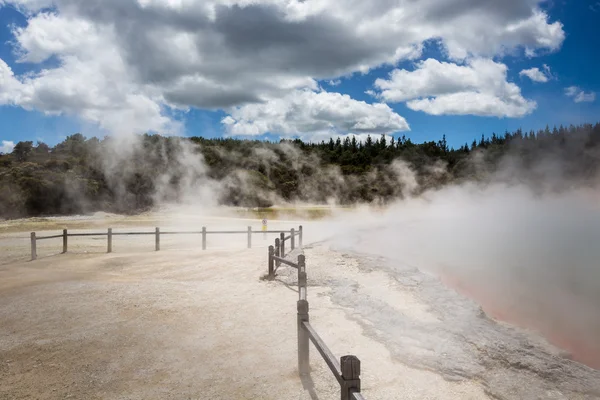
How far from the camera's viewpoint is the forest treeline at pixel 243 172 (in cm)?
3241

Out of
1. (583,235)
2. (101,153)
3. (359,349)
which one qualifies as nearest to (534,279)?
(359,349)

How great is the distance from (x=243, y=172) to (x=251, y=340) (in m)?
34.6

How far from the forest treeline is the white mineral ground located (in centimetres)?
2529

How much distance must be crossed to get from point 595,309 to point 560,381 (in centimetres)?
568

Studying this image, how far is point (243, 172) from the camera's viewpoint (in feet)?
130

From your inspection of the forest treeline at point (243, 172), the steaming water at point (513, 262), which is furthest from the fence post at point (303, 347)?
the forest treeline at point (243, 172)

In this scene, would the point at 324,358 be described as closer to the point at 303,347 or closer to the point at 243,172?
the point at 303,347

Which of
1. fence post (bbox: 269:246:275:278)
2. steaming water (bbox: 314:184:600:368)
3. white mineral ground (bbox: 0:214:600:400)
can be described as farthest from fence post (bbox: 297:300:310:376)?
fence post (bbox: 269:246:275:278)

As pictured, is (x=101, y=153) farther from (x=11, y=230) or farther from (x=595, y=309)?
(x=595, y=309)

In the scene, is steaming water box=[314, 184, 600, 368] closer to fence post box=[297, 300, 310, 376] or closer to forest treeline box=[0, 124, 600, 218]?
fence post box=[297, 300, 310, 376]

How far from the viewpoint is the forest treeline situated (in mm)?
32406

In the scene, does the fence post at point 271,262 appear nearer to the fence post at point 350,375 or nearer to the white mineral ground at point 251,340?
the white mineral ground at point 251,340

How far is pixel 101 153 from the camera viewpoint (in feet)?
124

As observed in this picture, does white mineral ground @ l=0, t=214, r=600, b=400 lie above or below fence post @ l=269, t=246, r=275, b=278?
below
